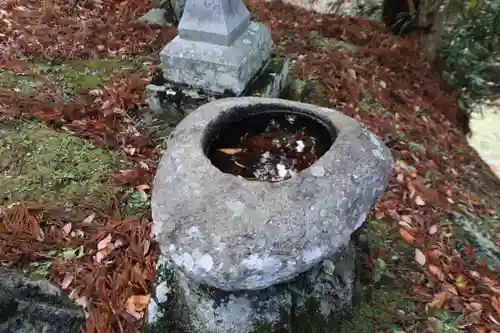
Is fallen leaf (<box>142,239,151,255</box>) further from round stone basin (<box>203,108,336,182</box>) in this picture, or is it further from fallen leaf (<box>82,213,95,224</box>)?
round stone basin (<box>203,108,336,182</box>)

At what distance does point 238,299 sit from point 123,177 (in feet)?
4.93

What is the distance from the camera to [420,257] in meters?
3.31

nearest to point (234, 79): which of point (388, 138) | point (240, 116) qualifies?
point (240, 116)

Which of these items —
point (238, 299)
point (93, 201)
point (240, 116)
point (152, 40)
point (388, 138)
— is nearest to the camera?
point (238, 299)

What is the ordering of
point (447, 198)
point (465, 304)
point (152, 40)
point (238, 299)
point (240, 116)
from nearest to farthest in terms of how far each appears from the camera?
point (238, 299) < point (240, 116) < point (465, 304) < point (447, 198) < point (152, 40)

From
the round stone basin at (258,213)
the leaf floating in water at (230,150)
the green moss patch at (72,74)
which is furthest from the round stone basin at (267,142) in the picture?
the green moss patch at (72,74)

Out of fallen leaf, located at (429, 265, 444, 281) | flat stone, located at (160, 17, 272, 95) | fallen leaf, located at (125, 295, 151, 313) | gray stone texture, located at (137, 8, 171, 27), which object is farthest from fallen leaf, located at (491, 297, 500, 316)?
gray stone texture, located at (137, 8, 171, 27)

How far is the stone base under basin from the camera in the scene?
2.44 metres

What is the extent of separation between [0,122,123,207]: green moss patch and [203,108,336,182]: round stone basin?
3.81 ft

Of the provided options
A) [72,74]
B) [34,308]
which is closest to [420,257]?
[34,308]

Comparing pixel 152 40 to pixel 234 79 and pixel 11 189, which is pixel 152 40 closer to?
pixel 234 79

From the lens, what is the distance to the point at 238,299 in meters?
2.43

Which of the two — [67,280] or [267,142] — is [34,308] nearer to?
[67,280]

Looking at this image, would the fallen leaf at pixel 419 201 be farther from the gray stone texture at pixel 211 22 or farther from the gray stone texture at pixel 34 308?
the gray stone texture at pixel 34 308
